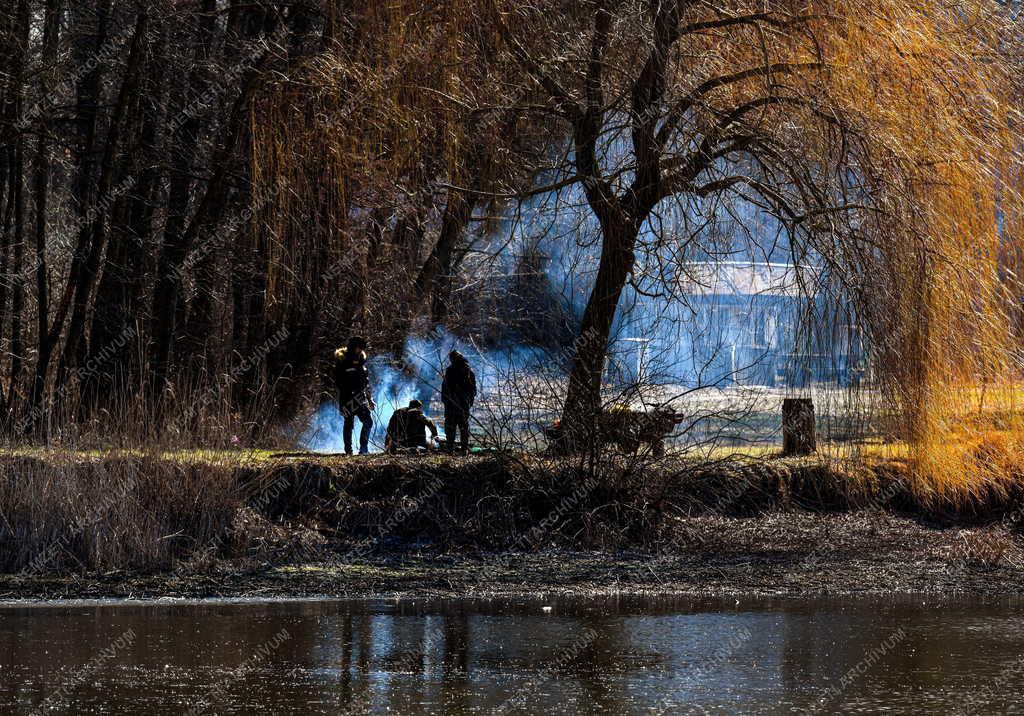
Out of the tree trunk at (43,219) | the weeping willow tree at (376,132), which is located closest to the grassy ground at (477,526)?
the weeping willow tree at (376,132)

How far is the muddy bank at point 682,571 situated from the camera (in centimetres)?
1322

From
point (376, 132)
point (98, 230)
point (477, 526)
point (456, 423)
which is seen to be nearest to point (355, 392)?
point (456, 423)

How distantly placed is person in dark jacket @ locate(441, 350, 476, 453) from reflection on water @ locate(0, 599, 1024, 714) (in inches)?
171

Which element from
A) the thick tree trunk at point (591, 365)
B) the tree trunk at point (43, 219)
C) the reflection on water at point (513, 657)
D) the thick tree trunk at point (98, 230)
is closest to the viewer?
the reflection on water at point (513, 657)

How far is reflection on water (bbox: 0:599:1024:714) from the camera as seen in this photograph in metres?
8.55

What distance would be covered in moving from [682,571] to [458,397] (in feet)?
12.7

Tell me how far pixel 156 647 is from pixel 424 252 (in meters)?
13.5

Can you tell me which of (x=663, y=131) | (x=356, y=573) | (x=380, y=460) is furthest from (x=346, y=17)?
(x=356, y=573)

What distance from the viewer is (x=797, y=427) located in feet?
56.6

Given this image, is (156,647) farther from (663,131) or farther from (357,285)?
(357,285)

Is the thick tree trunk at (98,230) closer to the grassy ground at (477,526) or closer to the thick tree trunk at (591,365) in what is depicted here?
the grassy ground at (477,526)

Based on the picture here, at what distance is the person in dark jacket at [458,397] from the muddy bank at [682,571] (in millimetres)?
2124

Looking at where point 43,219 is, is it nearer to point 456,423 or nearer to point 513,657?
point 456,423

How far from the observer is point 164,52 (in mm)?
20812
